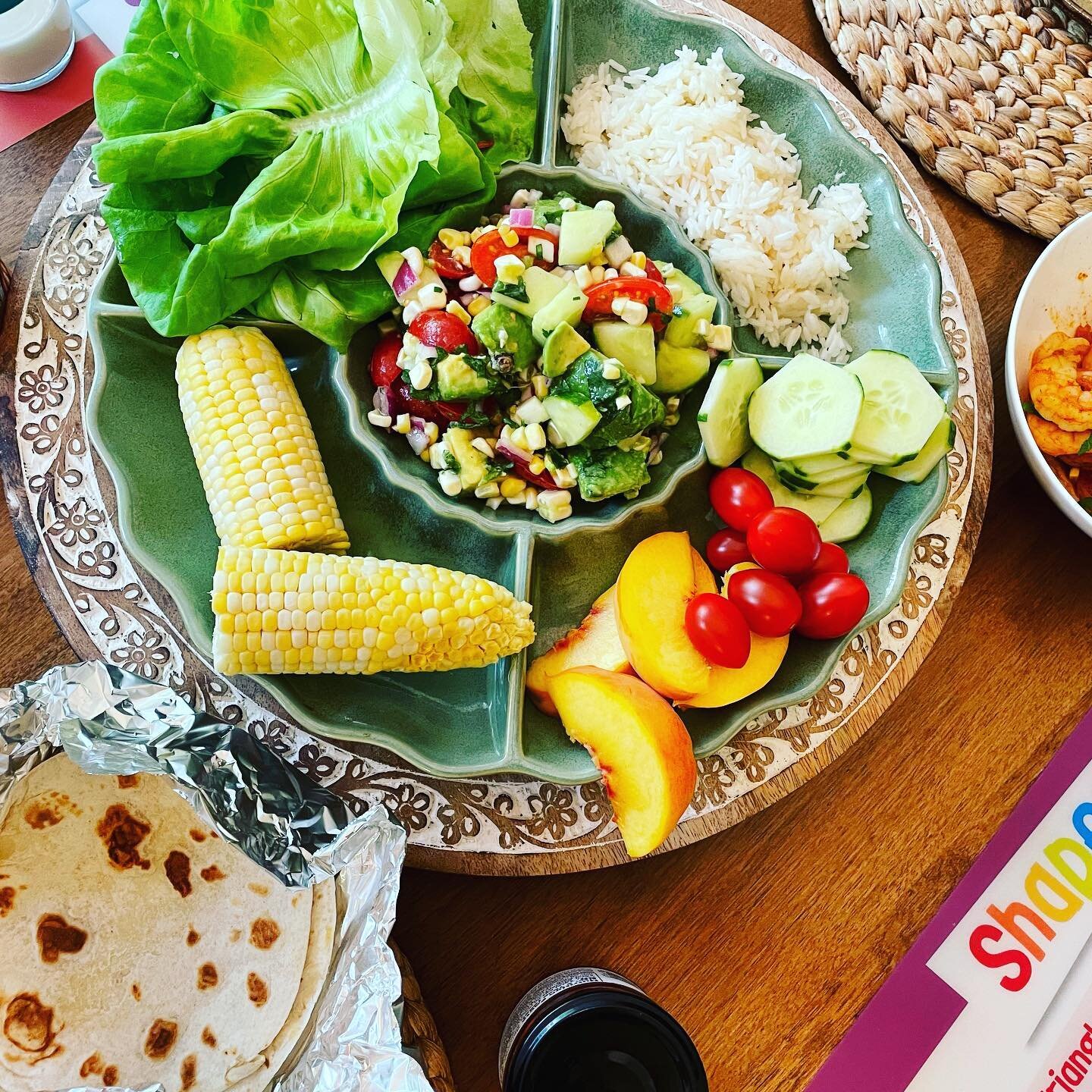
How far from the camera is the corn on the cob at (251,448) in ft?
5.62

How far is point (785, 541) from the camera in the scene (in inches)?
66.4

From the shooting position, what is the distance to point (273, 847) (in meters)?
1.52

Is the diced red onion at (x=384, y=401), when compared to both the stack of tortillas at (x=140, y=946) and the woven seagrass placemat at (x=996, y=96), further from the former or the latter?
the woven seagrass placemat at (x=996, y=96)

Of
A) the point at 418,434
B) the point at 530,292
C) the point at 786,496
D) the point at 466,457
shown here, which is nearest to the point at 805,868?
the point at 786,496

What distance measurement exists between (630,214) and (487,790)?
1.28 meters

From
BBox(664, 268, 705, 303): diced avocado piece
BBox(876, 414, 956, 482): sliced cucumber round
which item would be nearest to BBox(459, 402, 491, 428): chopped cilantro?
BBox(664, 268, 705, 303): diced avocado piece

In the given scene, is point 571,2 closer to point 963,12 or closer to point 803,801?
point 963,12

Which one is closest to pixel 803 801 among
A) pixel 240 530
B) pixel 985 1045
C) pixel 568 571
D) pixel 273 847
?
pixel 985 1045

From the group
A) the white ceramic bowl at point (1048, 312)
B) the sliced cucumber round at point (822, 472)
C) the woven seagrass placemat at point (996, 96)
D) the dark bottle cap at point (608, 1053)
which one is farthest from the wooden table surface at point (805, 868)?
the sliced cucumber round at point (822, 472)

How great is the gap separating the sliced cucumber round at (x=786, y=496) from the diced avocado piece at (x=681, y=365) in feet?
0.65

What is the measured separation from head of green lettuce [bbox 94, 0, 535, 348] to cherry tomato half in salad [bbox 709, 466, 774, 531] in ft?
2.61

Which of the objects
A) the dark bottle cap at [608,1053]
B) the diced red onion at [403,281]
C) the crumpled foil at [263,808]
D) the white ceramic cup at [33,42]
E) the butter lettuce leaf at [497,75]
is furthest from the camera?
the white ceramic cup at [33,42]

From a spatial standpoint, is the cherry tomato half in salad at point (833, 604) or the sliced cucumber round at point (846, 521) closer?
the cherry tomato half in salad at point (833, 604)

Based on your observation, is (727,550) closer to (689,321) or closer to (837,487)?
(837,487)
